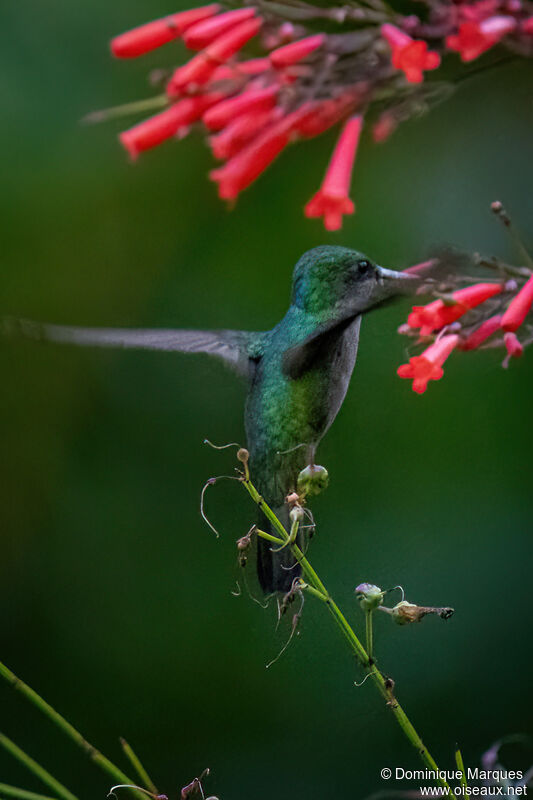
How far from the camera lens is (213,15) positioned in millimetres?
1163

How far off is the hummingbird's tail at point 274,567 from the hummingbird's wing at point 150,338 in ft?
0.71

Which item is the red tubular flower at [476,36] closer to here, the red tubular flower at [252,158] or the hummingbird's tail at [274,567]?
the red tubular flower at [252,158]

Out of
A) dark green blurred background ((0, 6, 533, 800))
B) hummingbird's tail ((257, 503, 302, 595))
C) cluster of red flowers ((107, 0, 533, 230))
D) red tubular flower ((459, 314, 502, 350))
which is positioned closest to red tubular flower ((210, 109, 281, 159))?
cluster of red flowers ((107, 0, 533, 230))

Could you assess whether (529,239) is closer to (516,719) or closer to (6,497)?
(516,719)

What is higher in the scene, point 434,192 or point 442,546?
point 434,192

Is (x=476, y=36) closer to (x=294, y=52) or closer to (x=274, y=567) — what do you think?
(x=294, y=52)

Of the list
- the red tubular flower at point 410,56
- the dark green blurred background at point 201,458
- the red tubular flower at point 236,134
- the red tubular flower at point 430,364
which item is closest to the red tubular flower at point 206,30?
the red tubular flower at point 236,134

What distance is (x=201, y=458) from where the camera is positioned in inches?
79.1

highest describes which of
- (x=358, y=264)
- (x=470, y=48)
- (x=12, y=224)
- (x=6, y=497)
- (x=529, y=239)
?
(x=470, y=48)

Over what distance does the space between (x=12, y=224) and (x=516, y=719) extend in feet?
4.58

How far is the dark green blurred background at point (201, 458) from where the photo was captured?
1.90 metres

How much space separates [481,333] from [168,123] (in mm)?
427

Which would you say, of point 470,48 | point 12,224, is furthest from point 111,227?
point 470,48

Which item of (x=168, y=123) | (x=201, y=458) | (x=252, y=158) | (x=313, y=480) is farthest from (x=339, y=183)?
(x=201, y=458)
